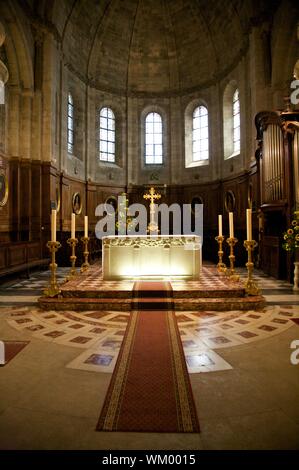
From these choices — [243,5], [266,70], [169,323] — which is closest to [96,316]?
[169,323]

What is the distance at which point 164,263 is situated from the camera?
764 centimetres

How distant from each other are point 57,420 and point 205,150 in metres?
17.4

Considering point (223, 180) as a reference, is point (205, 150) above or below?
above

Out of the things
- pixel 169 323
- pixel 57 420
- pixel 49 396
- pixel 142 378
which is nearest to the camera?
pixel 57 420

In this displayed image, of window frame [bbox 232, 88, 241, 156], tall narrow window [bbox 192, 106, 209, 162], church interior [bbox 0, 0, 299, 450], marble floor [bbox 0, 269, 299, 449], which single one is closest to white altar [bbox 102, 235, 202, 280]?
church interior [bbox 0, 0, 299, 450]

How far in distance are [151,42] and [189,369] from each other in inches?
785

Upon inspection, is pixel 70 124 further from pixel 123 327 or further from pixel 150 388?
pixel 150 388

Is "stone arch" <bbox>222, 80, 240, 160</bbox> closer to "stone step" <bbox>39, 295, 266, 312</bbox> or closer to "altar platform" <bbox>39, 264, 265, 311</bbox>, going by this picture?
"altar platform" <bbox>39, 264, 265, 311</bbox>

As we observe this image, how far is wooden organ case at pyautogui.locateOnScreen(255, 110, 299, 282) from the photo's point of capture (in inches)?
337

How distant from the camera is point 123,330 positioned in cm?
450

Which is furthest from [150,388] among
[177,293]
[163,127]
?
[163,127]

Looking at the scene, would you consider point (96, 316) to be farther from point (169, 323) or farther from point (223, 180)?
point (223, 180)

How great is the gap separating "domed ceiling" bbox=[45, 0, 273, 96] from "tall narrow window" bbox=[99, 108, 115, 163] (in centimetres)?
152

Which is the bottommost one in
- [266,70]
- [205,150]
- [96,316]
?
[96,316]
